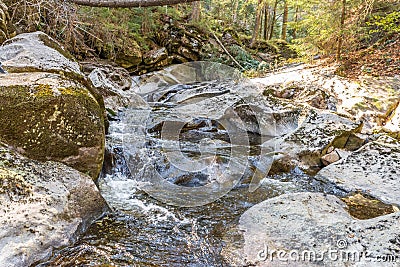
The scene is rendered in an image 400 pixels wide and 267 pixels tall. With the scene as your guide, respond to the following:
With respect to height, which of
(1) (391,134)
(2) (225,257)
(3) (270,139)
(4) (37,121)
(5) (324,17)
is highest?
(5) (324,17)

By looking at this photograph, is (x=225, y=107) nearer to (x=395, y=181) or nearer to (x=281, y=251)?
(x=395, y=181)

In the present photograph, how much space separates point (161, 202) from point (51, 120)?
69.1 inches

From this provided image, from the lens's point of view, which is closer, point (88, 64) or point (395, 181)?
point (395, 181)

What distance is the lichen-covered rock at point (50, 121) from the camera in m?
3.28

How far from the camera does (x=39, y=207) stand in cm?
265

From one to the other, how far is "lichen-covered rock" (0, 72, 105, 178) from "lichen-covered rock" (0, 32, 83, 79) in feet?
1.72

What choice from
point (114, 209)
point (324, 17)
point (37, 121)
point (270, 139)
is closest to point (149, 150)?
point (114, 209)

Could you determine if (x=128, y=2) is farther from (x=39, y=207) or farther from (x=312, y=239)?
(x=312, y=239)

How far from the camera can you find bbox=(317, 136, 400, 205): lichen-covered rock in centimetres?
430

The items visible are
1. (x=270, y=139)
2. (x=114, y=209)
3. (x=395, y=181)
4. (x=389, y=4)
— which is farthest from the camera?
(x=389, y=4)

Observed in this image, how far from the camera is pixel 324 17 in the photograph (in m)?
9.84

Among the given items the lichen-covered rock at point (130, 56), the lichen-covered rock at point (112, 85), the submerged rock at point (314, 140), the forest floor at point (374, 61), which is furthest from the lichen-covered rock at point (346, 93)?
the lichen-covered rock at point (130, 56)

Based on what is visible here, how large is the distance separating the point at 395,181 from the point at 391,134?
217 cm

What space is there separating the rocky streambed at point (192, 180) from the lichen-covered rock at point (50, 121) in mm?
13
